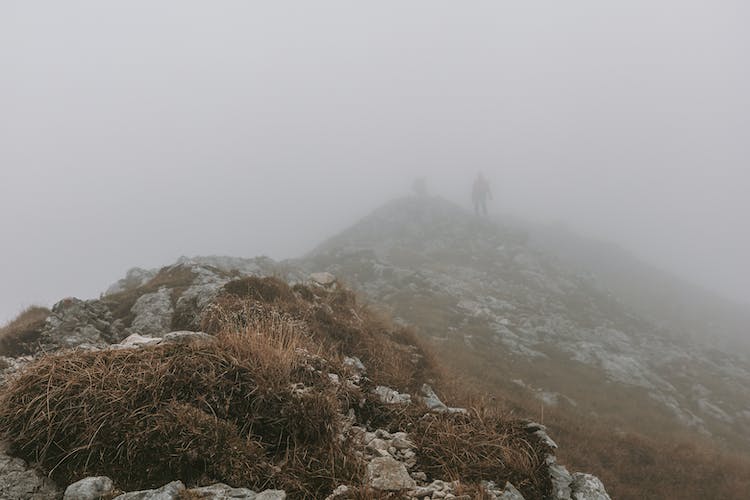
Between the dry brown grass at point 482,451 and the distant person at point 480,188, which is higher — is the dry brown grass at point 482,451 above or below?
below

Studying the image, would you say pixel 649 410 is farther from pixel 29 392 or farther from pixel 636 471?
pixel 29 392

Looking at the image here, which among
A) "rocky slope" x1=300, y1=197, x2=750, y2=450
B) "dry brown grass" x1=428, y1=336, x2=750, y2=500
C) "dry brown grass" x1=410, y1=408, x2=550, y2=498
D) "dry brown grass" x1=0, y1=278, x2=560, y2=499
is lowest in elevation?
"rocky slope" x1=300, y1=197, x2=750, y2=450

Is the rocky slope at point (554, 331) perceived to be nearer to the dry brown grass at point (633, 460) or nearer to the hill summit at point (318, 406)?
the hill summit at point (318, 406)

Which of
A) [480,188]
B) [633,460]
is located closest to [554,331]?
[633,460]

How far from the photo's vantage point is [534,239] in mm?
84750

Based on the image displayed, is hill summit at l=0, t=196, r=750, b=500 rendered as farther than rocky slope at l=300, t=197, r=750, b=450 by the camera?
No

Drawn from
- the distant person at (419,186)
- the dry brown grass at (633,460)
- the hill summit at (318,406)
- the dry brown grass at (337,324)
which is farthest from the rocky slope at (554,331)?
the distant person at (419,186)

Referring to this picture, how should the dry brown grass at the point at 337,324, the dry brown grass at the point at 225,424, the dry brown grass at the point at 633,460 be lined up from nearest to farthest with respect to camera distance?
the dry brown grass at the point at 225,424, the dry brown grass at the point at 337,324, the dry brown grass at the point at 633,460

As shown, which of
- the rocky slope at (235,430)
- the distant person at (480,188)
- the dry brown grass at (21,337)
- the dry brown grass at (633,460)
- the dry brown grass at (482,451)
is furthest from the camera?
the distant person at (480,188)

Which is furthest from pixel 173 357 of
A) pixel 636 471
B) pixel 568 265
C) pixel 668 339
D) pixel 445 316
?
pixel 568 265

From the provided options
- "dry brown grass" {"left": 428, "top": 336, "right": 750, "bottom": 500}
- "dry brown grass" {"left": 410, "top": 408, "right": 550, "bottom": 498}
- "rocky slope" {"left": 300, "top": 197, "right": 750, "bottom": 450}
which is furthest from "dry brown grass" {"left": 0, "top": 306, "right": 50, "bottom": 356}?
"rocky slope" {"left": 300, "top": 197, "right": 750, "bottom": 450}

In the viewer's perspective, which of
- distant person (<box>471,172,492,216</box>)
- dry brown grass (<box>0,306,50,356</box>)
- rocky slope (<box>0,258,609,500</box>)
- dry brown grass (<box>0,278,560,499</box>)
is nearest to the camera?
rocky slope (<box>0,258,609,500</box>)

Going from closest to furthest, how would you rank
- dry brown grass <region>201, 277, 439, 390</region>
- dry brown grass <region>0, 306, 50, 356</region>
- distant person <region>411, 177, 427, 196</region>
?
1. dry brown grass <region>201, 277, 439, 390</region>
2. dry brown grass <region>0, 306, 50, 356</region>
3. distant person <region>411, 177, 427, 196</region>

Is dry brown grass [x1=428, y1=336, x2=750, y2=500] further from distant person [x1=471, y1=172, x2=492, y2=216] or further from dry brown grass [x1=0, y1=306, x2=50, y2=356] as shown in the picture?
distant person [x1=471, y1=172, x2=492, y2=216]
